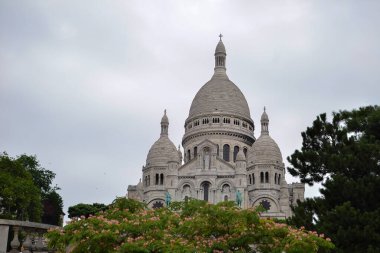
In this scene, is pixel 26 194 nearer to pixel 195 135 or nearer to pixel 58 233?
pixel 58 233

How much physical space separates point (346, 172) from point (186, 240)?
41.2 ft

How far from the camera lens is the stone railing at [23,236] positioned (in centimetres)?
2365

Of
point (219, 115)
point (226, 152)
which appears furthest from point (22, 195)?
point (219, 115)

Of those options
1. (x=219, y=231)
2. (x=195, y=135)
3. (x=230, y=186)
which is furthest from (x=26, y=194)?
(x=195, y=135)

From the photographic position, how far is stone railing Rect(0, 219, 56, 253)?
2365 centimetres

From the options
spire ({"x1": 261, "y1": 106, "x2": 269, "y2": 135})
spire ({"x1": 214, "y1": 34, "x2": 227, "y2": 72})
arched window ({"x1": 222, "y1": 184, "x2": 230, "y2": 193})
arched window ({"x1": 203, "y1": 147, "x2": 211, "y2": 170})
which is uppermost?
spire ({"x1": 214, "y1": 34, "x2": 227, "y2": 72})

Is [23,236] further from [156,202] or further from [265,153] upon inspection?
[265,153]

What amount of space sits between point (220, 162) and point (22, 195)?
43.2 meters

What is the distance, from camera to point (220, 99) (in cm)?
10438

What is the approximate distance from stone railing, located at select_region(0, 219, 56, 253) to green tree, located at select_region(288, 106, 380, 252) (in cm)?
1347

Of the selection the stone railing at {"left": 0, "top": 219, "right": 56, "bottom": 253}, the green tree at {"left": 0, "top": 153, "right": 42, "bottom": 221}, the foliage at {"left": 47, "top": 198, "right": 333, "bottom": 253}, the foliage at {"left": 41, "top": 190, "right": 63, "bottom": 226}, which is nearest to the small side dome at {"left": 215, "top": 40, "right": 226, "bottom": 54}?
the foliage at {"left": 41, "top": 190, "right": 63, "bottom": 226}

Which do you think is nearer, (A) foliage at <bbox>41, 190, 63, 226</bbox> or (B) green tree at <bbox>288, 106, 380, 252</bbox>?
(B) green tree at <bbox>288, 106, 380, 252</bbox>

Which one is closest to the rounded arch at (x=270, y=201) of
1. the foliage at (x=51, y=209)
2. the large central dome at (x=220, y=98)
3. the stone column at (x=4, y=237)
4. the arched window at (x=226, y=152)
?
the arched window at (x=226, y=152)

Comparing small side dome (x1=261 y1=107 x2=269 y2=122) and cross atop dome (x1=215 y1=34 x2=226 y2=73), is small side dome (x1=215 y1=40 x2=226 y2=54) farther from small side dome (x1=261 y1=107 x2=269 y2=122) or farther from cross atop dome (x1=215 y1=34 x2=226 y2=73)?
small side dome (x1=261 y1=107 x2=269 y2=122)
